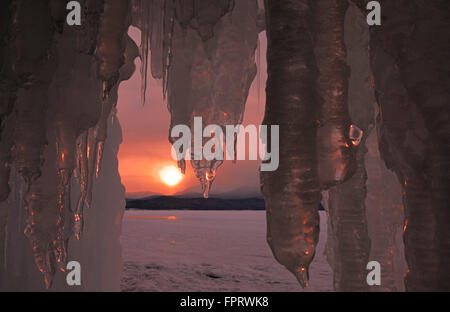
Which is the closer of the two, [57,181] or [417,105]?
[417,105]

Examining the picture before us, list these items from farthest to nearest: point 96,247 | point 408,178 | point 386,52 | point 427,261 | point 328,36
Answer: point 96,247 < point 328,36 < point 386,52 < point 408,178 < point 427,261

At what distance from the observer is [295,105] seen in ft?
5.59

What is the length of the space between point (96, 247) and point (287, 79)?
9639 millimetres

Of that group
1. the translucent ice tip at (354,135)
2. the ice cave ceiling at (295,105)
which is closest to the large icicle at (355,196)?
the ice cave ceiling at (295,105)

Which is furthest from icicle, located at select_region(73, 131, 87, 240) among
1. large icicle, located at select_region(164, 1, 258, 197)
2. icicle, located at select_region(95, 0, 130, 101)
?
large icicle, located at select_region(164, 1, 258, 197)

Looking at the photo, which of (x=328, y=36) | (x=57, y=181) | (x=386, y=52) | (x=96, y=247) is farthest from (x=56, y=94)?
(x=96, y=247)

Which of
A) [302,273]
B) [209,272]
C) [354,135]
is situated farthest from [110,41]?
[209,272]

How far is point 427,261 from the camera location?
1.36m

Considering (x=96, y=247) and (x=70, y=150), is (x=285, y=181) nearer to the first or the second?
(x=70, y=150)

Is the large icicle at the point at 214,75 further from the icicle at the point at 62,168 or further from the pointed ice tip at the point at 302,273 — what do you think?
the pointed ice tip at the point at 302,273

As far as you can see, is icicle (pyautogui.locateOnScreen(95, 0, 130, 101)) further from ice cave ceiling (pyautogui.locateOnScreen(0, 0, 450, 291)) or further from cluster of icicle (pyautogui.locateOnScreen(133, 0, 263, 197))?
cluster of icicle (pyautogui.locateOnScreen(133, 0, 263, 197))

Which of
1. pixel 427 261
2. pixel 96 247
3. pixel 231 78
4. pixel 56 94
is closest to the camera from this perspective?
pixel 427 261

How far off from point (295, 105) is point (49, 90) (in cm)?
182
